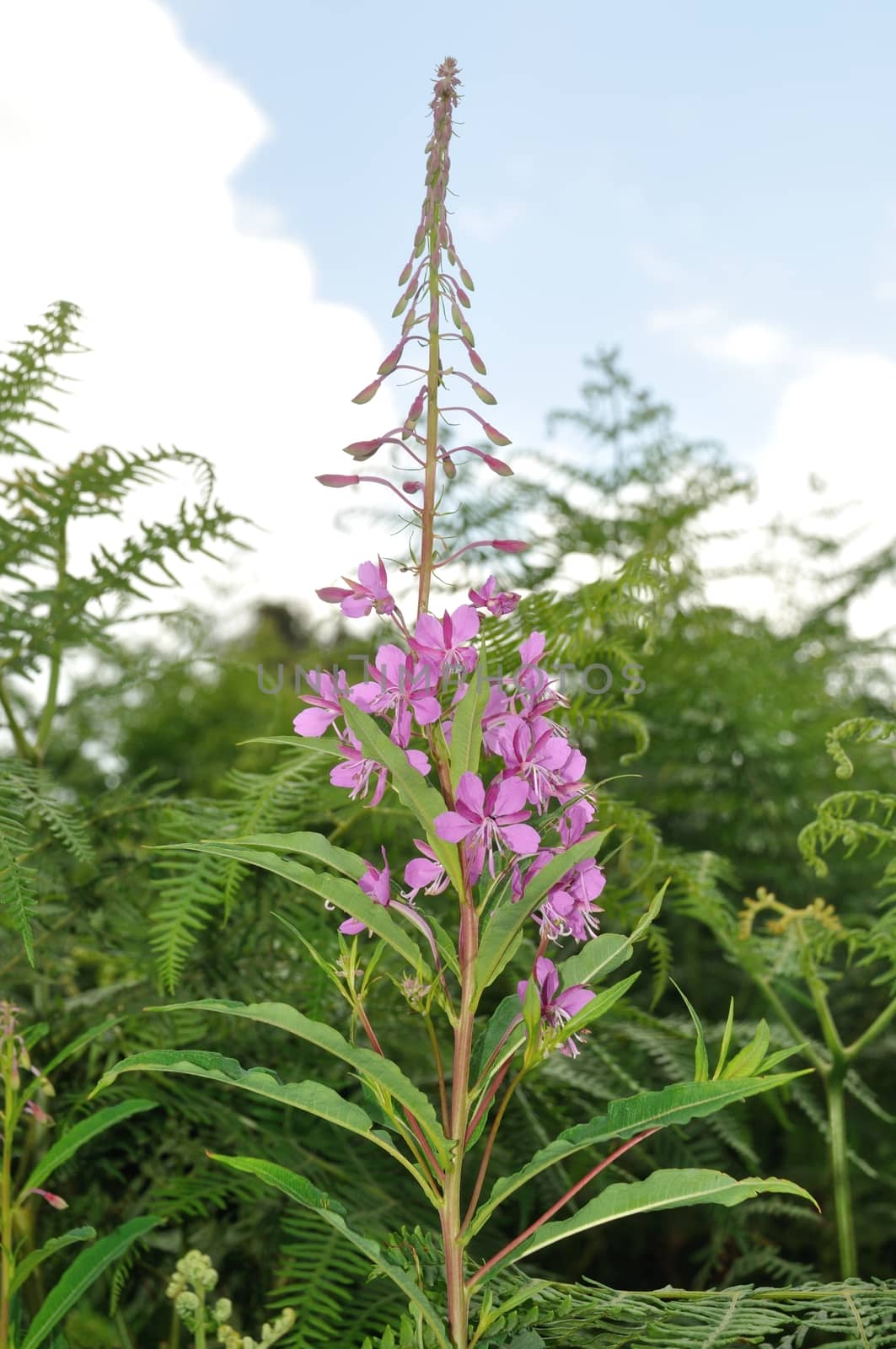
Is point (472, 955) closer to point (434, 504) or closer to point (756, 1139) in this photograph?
point (434, 504)

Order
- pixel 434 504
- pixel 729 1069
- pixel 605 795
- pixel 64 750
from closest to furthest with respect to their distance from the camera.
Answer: pixel 729 1069
pixel 434 504
pixel 605 795
pixel 64 750

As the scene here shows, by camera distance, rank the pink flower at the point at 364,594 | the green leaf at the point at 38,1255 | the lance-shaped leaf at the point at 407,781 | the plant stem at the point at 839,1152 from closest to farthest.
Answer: the lance-shaped leaf at the point at 407,781, the pink flower at the point at 364,594, the green leaf at the point at 38,1255, the plant stem at the point at 839,1152

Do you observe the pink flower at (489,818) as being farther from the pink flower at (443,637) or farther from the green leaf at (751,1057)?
the green leaf at (751,1057)

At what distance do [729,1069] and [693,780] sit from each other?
1.52 metres

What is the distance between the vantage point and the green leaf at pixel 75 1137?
1035 mm

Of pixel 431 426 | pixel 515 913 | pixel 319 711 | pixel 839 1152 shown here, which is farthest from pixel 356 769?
pixel 839 1152

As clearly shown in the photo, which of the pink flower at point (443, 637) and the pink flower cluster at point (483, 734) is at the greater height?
the pink flower at point (443, 637)

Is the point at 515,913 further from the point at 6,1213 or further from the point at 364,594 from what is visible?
the point at 6,1213

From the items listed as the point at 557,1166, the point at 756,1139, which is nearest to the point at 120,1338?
the point at 557,1166

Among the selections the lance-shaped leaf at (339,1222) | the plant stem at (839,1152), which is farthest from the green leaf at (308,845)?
the plant stem at (839,1152)

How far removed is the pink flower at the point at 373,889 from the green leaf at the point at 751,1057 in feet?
0.94

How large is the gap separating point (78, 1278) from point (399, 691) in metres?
0.66

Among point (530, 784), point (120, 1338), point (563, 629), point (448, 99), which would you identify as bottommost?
point (120, 1338)

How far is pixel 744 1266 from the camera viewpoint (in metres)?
1.51
